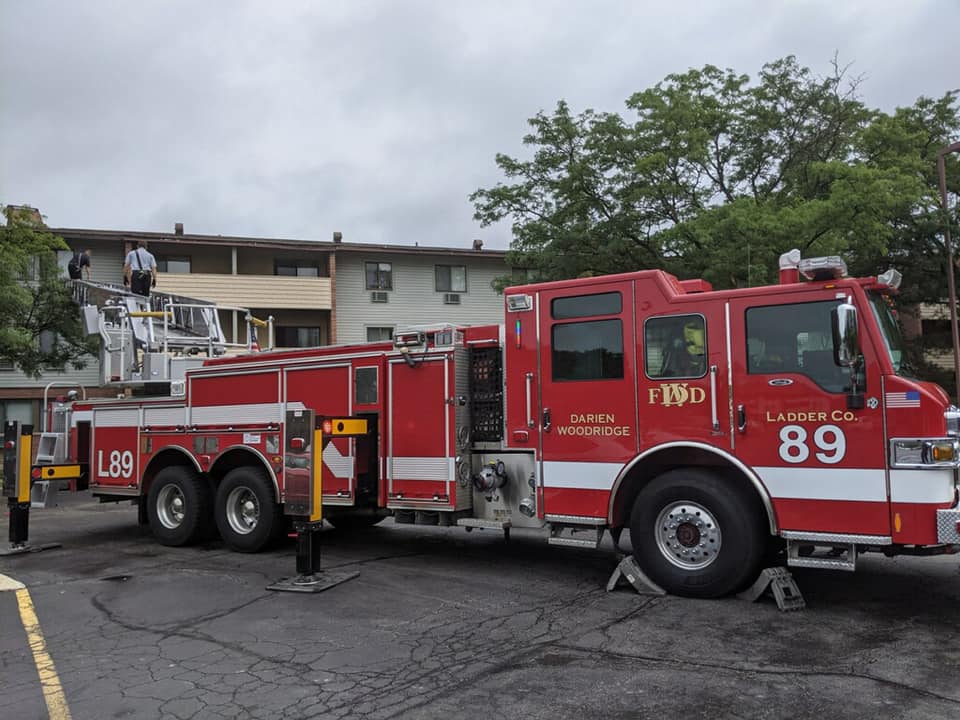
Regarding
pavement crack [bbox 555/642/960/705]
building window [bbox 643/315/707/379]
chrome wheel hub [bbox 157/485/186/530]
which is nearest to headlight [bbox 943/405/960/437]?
building window [bbox 643/315/707/379]

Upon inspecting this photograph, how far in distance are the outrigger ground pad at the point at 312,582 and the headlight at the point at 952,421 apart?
17.0ft

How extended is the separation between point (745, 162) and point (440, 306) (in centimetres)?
1395

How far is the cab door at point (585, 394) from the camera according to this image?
6.83 meters

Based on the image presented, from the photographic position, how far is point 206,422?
9.56m

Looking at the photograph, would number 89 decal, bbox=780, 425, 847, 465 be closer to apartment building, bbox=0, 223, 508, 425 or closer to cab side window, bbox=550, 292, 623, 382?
cab side window, bbox=550, 292, 623, 382

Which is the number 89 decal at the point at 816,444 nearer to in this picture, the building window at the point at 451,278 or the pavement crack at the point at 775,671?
the pavement crack at the point at 775,671

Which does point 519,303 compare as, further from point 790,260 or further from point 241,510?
point 241,510

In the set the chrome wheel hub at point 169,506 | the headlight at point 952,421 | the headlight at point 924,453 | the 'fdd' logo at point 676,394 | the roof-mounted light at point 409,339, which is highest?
the roof-mounted light at point 409,339

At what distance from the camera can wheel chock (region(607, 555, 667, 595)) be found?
663 cm

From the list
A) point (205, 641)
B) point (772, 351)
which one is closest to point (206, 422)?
point (205, 641)

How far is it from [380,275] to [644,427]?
2387cm

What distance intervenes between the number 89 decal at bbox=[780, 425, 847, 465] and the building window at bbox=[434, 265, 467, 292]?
80.5 feet

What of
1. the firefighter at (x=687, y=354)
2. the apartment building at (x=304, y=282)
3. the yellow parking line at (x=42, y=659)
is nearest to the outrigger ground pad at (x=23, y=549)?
the yellow parking line at (x=42, y=659)

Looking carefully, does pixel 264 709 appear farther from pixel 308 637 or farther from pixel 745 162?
pixel 745 162
